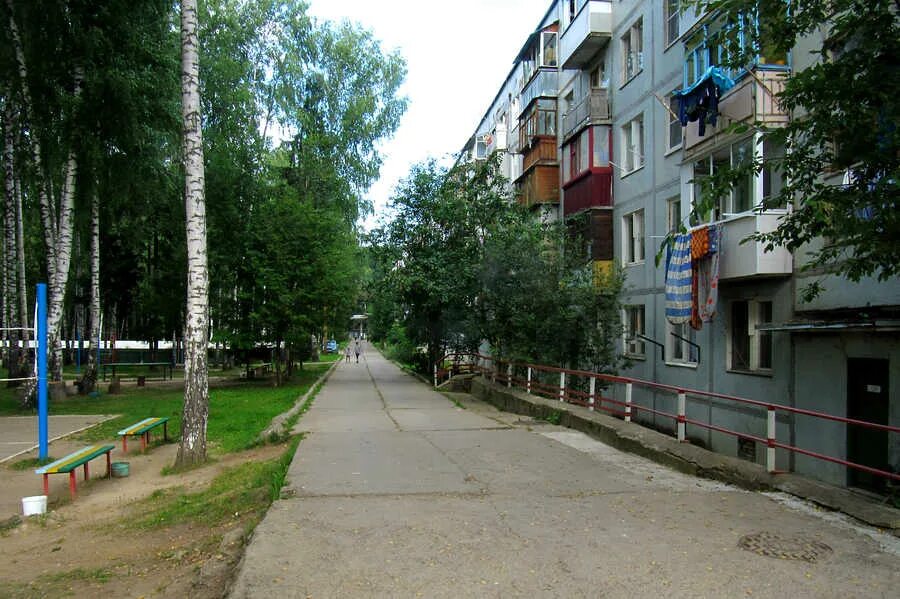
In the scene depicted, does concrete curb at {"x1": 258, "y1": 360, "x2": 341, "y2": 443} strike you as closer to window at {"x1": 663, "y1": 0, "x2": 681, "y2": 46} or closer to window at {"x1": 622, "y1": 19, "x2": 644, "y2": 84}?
window at {"x1": 622, "y1": 19, "x2": 644, "y2": 84}

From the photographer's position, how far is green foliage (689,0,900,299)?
259 inches

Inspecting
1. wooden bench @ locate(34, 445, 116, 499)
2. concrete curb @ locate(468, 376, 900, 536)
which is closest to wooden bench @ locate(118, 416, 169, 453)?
wooden bench @ locate(34, 445, 116, 499)

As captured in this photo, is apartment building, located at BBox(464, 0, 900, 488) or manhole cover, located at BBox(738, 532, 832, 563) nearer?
manhole cover, located at BBox(738, 532, 832, 563)

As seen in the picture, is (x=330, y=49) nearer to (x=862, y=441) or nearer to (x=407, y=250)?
(x=407, y=250)

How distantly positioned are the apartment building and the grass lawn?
9.70 m

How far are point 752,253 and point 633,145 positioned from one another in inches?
335

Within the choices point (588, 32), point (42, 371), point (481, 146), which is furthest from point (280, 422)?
point (481, 146)

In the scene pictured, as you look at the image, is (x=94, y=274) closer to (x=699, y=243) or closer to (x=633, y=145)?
(x=633, y=145)

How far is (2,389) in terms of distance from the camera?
26.5 metres

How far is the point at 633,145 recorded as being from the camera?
21.6 meters

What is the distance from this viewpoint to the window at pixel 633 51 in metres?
21.3

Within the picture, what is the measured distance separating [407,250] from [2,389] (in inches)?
637

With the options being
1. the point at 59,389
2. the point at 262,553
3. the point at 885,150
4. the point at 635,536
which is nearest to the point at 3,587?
the point at 262,553

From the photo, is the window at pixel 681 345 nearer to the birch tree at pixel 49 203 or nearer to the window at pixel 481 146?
the birch tree at pixel 49 203
